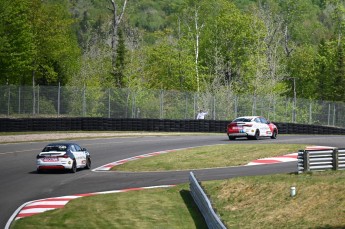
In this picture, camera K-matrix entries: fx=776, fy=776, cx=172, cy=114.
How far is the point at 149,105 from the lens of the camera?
55.7 metres

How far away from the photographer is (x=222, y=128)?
5412 cm

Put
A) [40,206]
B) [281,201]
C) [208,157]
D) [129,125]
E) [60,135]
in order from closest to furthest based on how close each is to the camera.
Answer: [281,201], [40,206], [208,157], [60,135], [129,125]

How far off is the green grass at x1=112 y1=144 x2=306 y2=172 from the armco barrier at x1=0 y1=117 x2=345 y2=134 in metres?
16.1

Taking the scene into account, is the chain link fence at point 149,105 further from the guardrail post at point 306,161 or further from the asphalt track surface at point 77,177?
the guardrail post at point 306,161

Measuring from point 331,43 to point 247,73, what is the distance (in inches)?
1086

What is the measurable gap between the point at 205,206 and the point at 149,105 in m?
38.4

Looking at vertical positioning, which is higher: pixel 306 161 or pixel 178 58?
pixel 178 58

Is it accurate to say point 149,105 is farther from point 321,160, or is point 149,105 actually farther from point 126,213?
point 126,213

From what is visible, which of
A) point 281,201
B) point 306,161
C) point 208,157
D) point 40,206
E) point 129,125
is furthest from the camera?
point 129,125

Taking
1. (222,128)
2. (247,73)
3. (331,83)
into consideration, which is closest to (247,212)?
(222,128)

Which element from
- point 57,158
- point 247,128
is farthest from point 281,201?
point 247,128

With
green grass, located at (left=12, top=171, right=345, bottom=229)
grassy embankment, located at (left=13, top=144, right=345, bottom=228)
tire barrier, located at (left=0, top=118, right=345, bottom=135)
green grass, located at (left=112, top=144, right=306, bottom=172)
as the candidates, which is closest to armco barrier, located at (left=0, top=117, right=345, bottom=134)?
tire barrier, located at (left=0, top=118, right=345, bottom=135)

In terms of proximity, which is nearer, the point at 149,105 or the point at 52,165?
the point at 52,165

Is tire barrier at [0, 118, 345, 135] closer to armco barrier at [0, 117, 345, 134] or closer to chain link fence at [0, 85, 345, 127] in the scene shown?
armco barrier at [0, 117, 345, 134]
